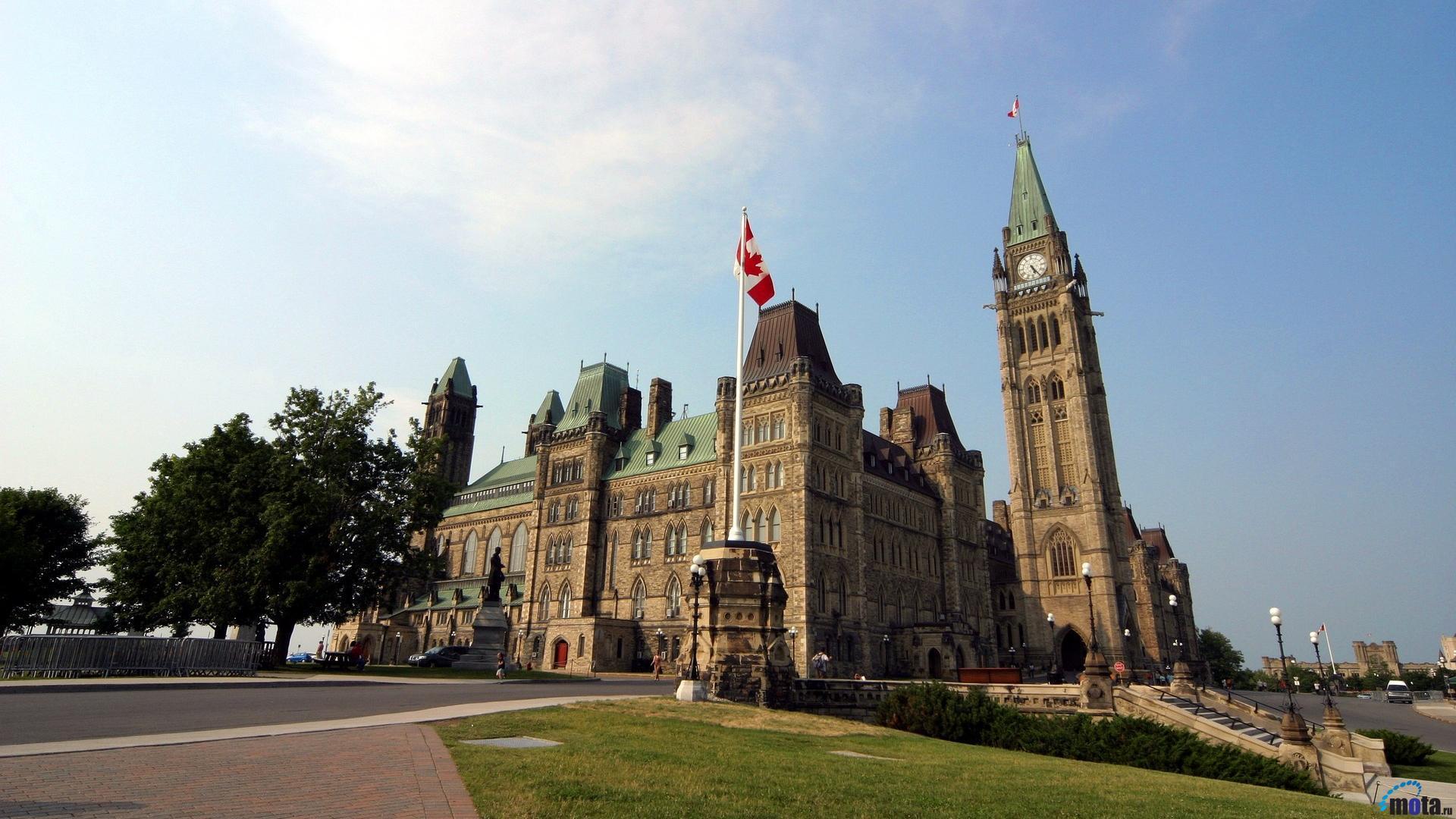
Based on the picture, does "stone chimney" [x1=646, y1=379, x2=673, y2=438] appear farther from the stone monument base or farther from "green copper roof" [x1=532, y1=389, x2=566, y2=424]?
the stone monument base

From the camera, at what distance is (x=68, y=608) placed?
77562mm

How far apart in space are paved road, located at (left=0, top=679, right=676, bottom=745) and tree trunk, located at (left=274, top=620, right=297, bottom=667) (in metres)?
14.6

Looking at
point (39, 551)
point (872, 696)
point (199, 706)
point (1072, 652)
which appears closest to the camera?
point (199, 706)

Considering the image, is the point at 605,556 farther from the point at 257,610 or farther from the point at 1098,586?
the point at 1098,586

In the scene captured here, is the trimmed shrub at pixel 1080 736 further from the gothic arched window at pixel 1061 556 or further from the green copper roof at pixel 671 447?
the gothic arched window at pixel 1061 556

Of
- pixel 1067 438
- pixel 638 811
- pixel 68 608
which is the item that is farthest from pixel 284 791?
pixel 68 608

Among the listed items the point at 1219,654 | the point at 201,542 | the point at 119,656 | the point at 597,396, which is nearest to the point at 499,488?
the point at 597,396

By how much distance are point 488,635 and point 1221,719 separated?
3277cm

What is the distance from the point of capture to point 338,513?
133 ft

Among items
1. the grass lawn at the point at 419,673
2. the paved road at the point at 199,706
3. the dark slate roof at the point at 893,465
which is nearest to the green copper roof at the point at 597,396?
the dark slate roof at the point at 893,465

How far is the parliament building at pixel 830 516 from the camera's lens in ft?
182

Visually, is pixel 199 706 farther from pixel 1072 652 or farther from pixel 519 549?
pixel 1072 652

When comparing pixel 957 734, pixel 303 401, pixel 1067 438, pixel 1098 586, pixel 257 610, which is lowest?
pixel 957 734

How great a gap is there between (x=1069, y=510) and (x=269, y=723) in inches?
2995
